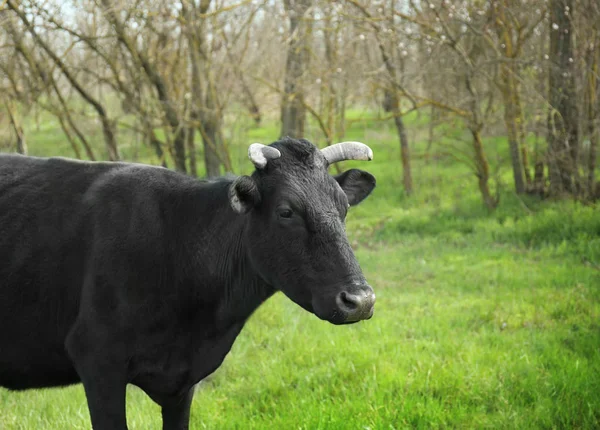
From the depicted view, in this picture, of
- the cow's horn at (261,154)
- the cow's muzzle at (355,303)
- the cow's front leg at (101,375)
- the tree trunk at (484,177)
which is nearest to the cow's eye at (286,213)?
the cow's horn at (261,154)

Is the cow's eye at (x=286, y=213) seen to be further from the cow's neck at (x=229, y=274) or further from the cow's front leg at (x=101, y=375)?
the cow's front leg at (x=101, y=375)

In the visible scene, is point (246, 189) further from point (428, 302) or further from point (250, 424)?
point (428, 302)

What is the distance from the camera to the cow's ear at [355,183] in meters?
4.06

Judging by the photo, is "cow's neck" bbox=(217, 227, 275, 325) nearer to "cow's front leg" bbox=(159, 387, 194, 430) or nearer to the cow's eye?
the cow's eye

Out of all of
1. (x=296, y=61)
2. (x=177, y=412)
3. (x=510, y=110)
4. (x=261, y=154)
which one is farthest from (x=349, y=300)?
(x=296, y=61)

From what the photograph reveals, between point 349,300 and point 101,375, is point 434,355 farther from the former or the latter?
point 101,375

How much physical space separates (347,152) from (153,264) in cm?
124

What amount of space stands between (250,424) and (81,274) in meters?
1.77

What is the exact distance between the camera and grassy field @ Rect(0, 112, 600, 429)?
4887 mm

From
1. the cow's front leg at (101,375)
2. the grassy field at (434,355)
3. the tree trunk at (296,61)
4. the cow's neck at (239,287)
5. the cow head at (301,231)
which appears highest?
the tree trunk at (296,61)

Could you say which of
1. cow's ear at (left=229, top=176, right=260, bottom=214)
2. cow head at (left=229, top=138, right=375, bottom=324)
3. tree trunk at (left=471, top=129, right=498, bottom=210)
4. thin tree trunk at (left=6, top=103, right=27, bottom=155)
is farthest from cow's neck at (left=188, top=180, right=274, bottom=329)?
tree trunk at (left=471, top=129, right=498, bottom=210)

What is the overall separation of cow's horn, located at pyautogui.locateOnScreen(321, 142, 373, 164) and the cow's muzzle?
2.83 feet

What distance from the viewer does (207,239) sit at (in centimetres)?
387

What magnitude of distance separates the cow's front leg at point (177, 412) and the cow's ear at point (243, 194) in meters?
1.26
